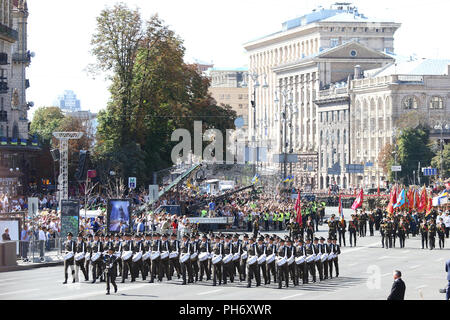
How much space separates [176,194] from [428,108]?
69206 millimetres

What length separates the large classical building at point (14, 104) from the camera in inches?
2675

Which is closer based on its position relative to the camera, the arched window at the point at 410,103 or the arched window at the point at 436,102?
the arched window at the point at 410,103

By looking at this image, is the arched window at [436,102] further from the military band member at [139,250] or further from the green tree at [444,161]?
the military band member at [139,250]

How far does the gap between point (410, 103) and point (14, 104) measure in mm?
60816

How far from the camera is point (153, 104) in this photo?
75062 millimetres

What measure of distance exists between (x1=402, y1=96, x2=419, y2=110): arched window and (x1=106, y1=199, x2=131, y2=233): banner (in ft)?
280

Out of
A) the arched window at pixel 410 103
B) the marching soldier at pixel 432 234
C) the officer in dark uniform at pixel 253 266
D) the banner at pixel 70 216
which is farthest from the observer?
the arched window at pixel 410 103

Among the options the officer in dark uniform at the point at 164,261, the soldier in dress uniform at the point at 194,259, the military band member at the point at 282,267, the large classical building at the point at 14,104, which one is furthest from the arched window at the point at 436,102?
the military band member at the point at 282,267

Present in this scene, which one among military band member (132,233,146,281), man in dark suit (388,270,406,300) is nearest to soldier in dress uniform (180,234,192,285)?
military band member (132,233,146,281)

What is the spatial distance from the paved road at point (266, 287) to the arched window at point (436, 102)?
88493 mm

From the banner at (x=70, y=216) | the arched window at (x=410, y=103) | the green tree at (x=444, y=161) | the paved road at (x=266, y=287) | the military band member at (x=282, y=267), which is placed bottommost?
the paved road at (x=266, y=287)

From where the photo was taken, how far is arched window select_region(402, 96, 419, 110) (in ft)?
420

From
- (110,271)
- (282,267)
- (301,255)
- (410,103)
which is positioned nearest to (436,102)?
(410,103)
